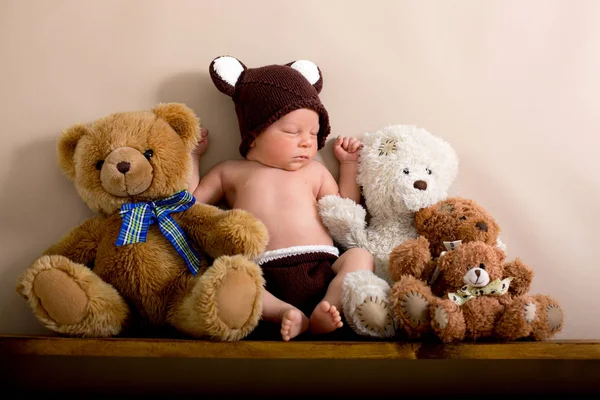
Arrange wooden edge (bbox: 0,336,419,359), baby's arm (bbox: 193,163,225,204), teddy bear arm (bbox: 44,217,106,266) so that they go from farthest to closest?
1. baby's arm (bbox: 193,163,225,204)
2. teddy bear arm (bbox: 44,217,106,266)
3. wooden edge (bbox: 0,336,419,359)

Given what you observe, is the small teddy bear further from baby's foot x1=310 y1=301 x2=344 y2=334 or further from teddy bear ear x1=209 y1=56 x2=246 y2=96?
teddy bear ear x1=209 y1=56 x2=246 y2=96

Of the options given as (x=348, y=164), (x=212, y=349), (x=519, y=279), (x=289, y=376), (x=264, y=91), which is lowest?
(x=289, y=376)

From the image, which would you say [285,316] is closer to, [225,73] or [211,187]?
→ [211,187]

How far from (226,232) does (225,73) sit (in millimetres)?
364

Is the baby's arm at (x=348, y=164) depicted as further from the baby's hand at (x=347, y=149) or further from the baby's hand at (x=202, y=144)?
the baby's hand at (x=202, y=144)

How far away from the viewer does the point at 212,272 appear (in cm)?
95

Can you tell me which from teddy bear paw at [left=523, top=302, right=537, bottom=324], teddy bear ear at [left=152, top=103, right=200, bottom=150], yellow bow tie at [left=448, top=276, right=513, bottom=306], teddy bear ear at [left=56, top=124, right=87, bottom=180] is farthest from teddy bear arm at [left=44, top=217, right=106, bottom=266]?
teddy bear paw at [left=523, top=302, right=537, bottom=324]

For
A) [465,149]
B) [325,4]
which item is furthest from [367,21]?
[465,149]

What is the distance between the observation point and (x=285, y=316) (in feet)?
3.18

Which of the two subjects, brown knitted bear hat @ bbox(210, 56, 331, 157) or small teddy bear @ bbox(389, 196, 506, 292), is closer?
small teddy bear @ bbox(389, 196, 506, 292)

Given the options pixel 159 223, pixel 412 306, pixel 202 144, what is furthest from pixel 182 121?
pixel 412 306

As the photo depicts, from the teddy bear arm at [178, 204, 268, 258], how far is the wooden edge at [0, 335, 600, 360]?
18 centimetres

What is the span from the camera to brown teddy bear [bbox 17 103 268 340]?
955 mm

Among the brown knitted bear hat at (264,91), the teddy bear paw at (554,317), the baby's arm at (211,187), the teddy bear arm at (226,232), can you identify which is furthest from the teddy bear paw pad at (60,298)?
the teddy bear paw at (554,317)
